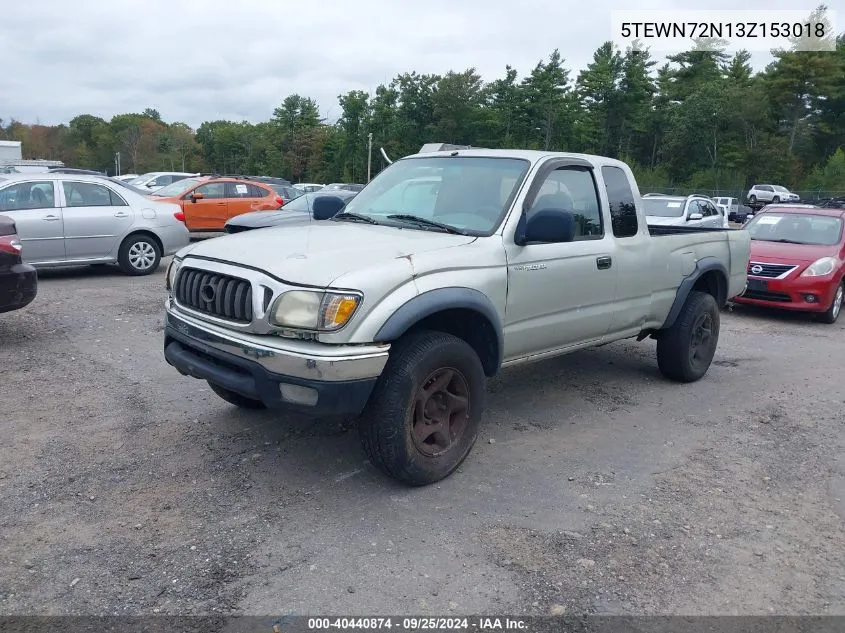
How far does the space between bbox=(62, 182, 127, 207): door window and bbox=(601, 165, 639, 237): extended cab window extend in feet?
27.1

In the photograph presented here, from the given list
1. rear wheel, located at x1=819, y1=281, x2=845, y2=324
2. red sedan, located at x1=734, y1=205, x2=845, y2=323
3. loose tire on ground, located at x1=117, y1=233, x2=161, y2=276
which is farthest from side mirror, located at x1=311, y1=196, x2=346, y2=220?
rear wheel, located at x1=819, y1=281, x2=845, y2=324

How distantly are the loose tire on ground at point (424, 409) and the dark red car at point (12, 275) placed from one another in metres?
4.54

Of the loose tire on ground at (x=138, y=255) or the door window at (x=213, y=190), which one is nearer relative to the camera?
the loose tire on ground at (x=138, y=255)

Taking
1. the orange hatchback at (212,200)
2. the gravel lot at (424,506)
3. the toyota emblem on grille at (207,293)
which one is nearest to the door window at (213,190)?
the orange hatchback at (212,200)

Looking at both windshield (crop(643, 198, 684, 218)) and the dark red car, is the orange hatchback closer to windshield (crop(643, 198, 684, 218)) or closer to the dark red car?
windshield (crop(643, 198, 684, 218))

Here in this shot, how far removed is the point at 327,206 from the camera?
5547 millimetres

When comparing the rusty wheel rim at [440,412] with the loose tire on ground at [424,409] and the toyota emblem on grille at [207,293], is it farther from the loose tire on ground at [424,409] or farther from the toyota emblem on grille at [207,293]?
the toyota emblem on grille at [207,293]

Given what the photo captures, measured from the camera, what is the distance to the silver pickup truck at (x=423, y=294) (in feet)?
11.9

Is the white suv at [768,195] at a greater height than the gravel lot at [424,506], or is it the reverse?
the white suv at [768,195]

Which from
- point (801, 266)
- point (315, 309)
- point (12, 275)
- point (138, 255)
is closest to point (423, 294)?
point (315, 309)

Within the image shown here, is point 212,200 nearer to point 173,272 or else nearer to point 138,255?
point 138,255

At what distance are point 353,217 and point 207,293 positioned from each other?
141 centimetres

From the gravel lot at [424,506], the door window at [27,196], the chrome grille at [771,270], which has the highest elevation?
the door window at [27,196]

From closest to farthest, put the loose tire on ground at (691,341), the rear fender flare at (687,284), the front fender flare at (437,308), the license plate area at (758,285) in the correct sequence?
the front fender flare at (437,308)
the rear fender flare at (687,284)
the loose tire on ground at (691,341)
the license plate area at (758,285)
